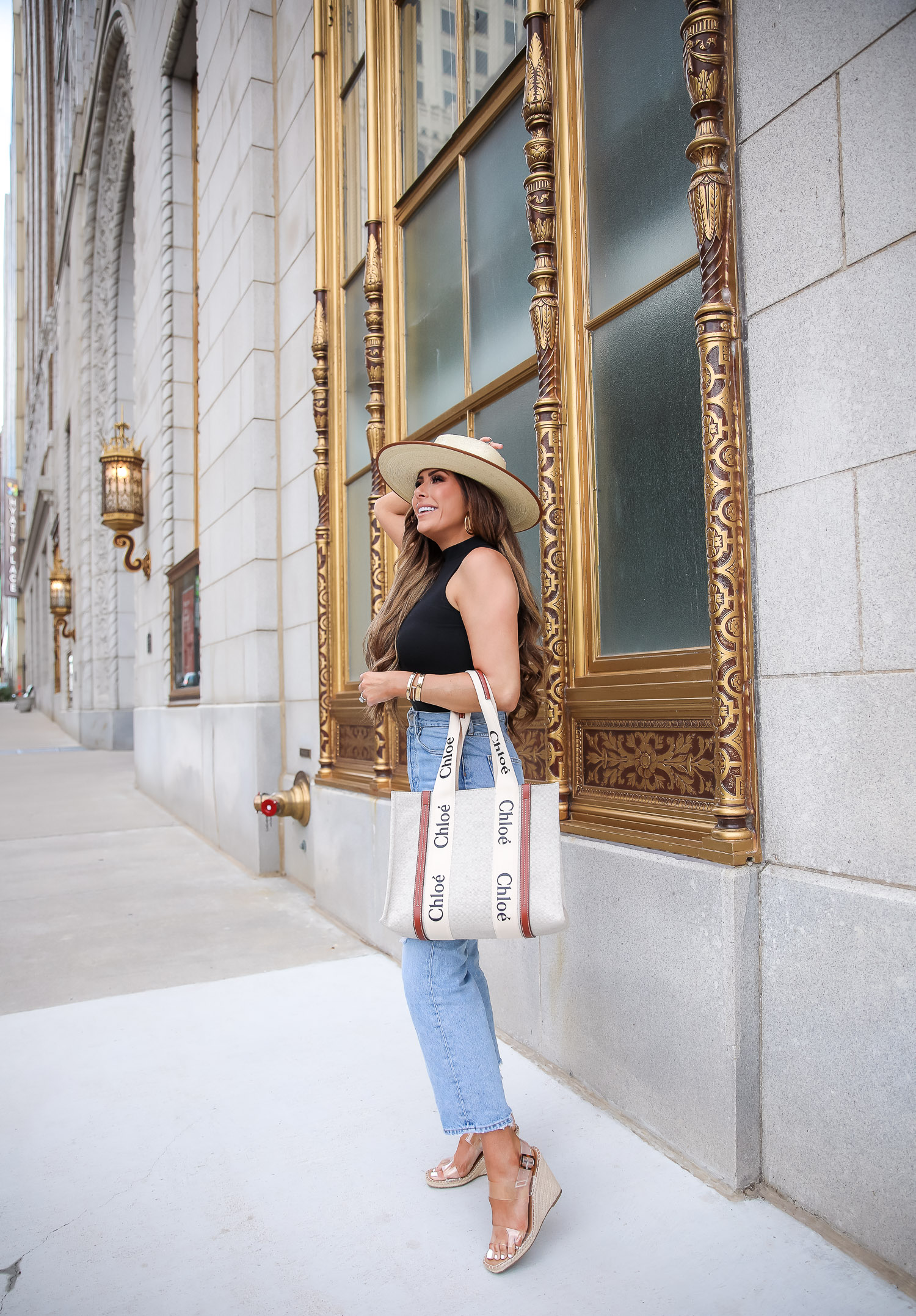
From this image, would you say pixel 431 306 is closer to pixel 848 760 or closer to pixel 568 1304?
pixel 848 760

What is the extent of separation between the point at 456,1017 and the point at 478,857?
48 centimetres

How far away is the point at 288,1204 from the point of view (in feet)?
8.00

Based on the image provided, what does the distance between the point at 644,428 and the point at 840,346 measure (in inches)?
34.2

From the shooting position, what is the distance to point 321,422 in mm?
5727

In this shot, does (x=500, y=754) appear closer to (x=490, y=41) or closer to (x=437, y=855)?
(x=437, y=855)

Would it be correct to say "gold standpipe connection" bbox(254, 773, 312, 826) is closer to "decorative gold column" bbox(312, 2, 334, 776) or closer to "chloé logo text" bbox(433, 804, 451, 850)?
"decorative gold column" bbox(312, 2, 334, 776)

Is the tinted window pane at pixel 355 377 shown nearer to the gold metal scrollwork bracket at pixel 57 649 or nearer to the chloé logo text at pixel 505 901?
the chloé logo text at pixel 505 901

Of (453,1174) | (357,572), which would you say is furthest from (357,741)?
(453,1174)

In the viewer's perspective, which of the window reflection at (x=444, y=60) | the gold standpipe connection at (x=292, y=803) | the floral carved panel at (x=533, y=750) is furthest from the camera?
the gold standpipe connection at (x=292, y=803)

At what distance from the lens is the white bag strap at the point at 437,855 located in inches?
83.2

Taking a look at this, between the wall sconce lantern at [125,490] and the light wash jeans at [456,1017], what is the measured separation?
1034 centimetres

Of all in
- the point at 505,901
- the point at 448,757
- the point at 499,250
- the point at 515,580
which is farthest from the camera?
the point at 499,250

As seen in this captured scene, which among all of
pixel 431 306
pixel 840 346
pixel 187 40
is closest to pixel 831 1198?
pixel 840 346

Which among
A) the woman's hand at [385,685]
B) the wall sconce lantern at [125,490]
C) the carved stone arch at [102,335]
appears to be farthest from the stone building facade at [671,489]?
the carved stone arch at [102,335]
